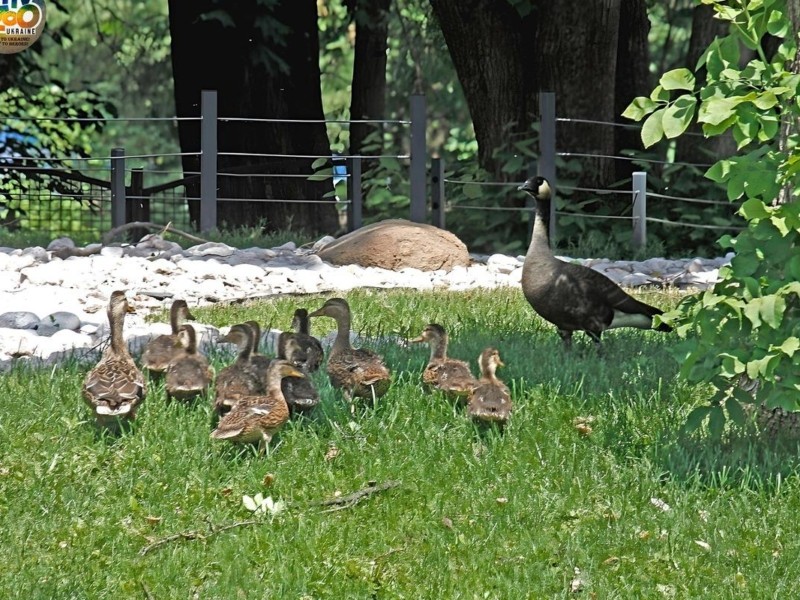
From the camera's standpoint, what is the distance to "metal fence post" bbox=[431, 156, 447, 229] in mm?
17984

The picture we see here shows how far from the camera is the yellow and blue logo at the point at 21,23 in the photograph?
793 inches

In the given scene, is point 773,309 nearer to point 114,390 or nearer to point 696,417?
point 696,417

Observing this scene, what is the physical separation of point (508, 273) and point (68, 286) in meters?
4.83

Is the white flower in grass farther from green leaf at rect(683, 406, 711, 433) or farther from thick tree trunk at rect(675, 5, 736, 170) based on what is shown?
thick tree trunk at rect(675, 5, 736, 170)

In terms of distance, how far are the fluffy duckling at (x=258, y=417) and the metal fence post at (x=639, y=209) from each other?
1144cm

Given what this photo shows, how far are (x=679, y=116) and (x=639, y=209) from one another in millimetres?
11896

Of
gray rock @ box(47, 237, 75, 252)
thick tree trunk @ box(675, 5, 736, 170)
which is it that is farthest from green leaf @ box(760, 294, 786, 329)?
thick tree trunk @ box(675, 5, 736, 170)

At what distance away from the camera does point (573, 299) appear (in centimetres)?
939

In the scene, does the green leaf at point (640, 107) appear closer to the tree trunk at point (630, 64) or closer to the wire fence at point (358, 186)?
the wire fence at point (358, 186)

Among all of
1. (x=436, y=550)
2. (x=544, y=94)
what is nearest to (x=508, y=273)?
(x=544, y=94)

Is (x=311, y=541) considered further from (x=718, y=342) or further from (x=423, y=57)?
(x=423, y=57)

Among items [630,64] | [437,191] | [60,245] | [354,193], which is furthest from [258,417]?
[630,64]

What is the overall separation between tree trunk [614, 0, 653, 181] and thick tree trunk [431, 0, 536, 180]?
1519mm

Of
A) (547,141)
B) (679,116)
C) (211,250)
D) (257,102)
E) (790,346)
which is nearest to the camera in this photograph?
(790,346)
